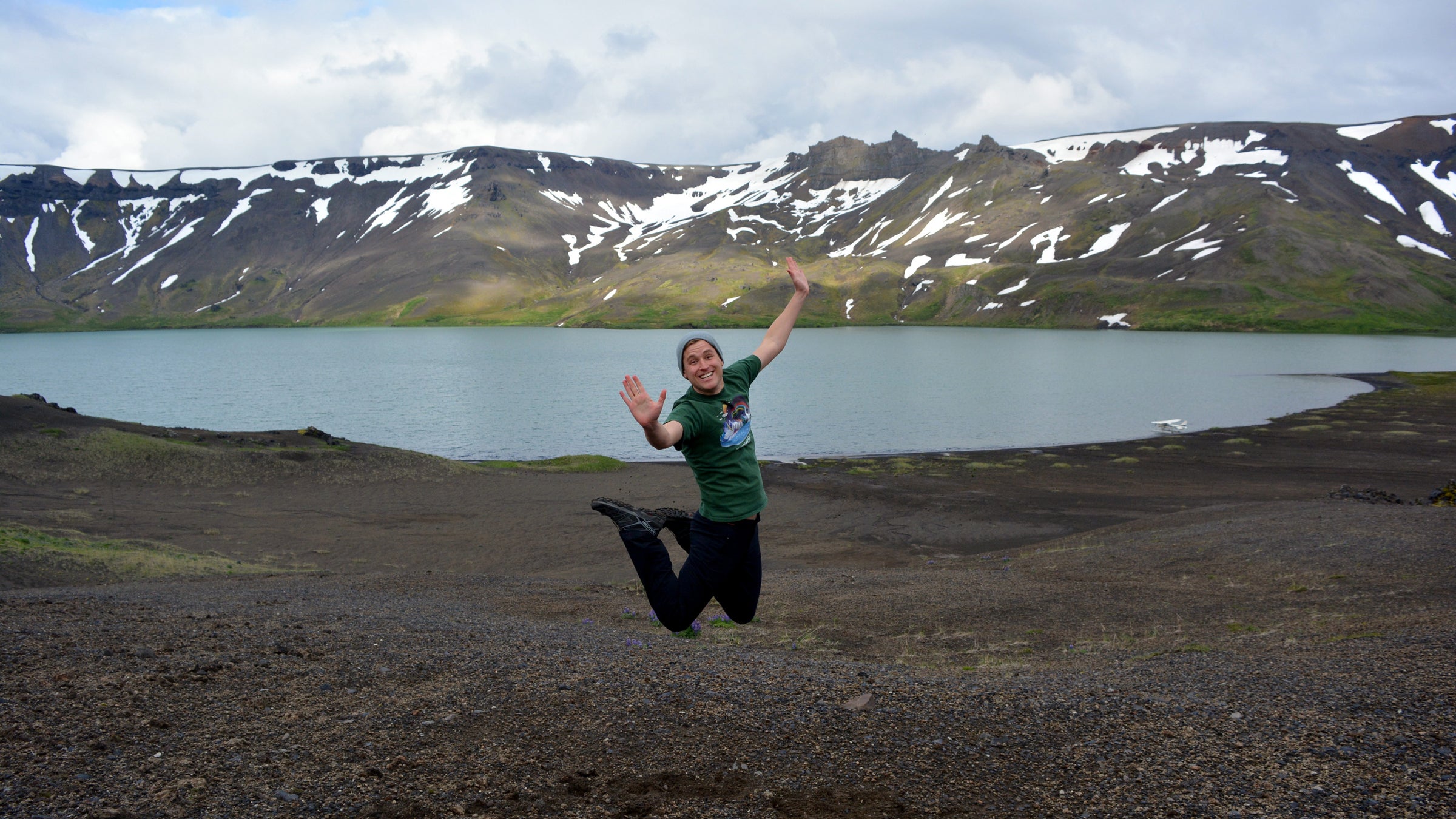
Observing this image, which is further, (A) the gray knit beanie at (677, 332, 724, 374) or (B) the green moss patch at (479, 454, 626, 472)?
(B) the green moss patch at (479, 454, 626, 472)

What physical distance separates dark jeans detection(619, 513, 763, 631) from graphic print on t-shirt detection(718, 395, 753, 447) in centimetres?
76

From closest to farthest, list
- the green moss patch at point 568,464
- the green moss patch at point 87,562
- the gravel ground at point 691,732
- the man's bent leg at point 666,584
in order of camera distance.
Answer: the gravel ground at point 691,732, the man's bent leg at point 666,584, the green moss patch at point 87,562, the green moss patch at point 568,464

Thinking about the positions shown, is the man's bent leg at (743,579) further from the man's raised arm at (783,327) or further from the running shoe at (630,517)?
the man's raised arm at (783,327)

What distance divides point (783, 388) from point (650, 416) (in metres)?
77.7

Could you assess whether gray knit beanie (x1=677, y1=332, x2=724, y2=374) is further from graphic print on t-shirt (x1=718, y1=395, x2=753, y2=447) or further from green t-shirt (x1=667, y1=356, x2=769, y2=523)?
graphic print on t-shirt (x1=718, y1=395, x2=753, y2=447)

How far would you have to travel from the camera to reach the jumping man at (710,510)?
7816mm

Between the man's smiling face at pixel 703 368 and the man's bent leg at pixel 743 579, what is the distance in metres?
1.30

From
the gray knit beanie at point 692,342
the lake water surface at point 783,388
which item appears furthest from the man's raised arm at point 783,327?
the lake water surface at point 783,388

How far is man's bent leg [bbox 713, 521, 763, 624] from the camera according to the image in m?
8.17

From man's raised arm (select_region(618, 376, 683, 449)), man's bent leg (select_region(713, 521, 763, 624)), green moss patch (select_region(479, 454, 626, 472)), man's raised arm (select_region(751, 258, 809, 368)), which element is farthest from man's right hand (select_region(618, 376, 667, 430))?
green moss patch (select_region(479, 454, 626, 472))

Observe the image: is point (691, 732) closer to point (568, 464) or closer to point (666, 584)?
point (666, 584)

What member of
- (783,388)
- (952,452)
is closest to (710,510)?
(952,452)

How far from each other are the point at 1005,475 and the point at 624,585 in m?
27.4

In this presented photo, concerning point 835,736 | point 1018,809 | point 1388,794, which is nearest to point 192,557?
point 835,736
